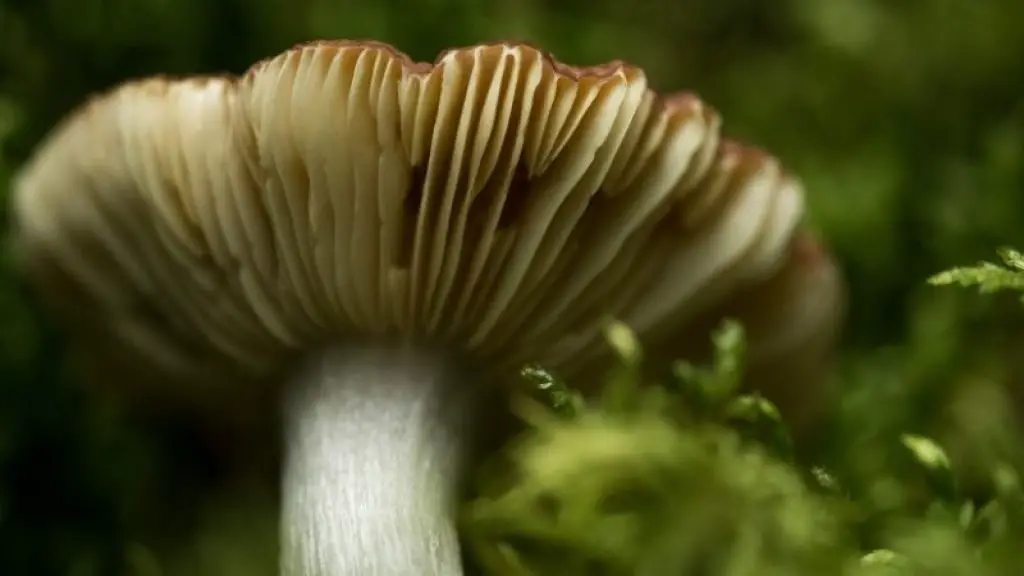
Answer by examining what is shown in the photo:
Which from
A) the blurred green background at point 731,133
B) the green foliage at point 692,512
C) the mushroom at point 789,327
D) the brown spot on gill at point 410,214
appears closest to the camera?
the green foliage at point 692,512

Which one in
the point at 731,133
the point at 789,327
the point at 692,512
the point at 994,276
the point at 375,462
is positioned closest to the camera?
the point at 692,512

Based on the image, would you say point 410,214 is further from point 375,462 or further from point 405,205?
point 375,462

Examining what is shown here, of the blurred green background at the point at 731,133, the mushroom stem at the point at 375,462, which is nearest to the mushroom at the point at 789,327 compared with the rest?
the blurred green background at the point at 731,133

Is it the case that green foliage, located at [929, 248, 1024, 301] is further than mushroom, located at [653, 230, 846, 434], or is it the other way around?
mushroom, located at [653, 230, 846, 434]

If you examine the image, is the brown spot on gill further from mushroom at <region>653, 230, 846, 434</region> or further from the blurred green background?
the blurred green background

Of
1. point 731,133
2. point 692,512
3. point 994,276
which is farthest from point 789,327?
point 731,133

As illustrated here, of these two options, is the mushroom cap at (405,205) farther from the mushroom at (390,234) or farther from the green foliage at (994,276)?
the green foliage at (994,276)

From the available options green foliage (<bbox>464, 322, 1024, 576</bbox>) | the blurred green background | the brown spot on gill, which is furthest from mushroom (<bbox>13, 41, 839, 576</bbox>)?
the blurred green background
